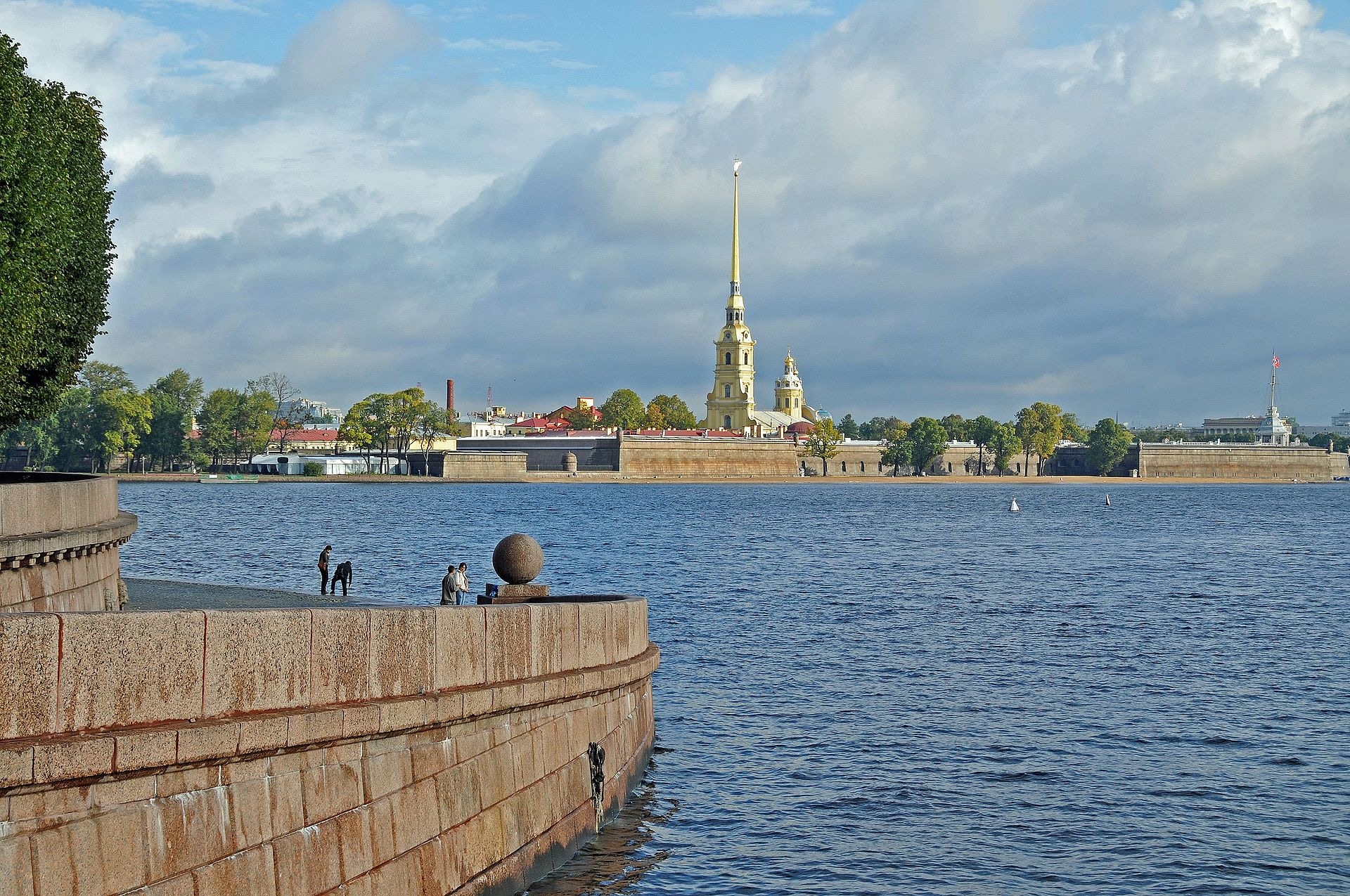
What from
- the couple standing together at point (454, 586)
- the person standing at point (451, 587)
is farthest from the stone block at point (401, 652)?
the person standing at point (451, 587)

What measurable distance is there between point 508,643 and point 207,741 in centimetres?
403

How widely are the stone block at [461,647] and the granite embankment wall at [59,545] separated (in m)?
6.27

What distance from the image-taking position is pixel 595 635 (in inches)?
558

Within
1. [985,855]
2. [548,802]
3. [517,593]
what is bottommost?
[985,855]

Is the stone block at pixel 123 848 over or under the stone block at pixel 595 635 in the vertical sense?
under

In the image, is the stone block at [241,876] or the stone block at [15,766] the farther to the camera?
the stone block at [241,876]

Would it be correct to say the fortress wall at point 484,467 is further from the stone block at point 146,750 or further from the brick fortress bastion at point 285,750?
the stone block at point 146,750

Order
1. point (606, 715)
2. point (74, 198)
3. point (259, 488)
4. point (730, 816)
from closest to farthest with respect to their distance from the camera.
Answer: point (606, 715), point (730, 816), point (74, 198), point (259, 488)

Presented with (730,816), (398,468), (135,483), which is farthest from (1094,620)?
(398,468)

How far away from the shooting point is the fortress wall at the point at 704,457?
174625mm

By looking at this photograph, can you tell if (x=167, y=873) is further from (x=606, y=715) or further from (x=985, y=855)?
(x=985, y=855)

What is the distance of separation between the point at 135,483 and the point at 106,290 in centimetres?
12365

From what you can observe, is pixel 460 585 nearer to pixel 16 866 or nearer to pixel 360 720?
pixel 360 720

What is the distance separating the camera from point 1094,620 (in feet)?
123
